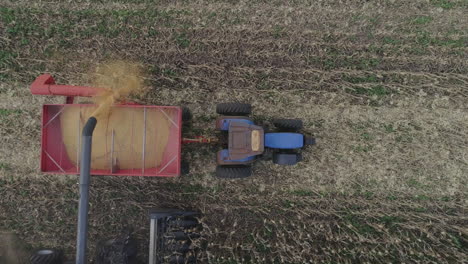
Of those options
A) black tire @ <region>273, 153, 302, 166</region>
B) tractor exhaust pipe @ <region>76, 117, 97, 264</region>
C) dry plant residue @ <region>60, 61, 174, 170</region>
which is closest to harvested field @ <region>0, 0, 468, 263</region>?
black tire @ <region>273, 153, 302, 166</region>

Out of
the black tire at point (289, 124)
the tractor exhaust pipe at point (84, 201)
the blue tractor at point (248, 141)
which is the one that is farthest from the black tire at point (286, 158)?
the tractor exhaust pipe at point (84, 201)

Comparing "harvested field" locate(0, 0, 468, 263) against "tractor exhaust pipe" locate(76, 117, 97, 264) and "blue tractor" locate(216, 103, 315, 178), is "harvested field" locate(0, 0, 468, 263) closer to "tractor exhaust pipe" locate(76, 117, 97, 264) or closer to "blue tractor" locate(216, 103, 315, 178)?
"blue tractor" locate(216, 103, 315, 178)

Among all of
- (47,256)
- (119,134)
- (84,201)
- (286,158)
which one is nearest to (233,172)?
(286,158)

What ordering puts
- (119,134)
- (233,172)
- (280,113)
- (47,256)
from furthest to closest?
(280,113) → (47,256) → (233,172) → (119,134)

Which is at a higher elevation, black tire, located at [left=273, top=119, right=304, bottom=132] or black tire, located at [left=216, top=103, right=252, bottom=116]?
black tire, located at [left=216, top=103, right=252, bottom=116]

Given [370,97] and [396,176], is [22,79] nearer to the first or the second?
[370,97]

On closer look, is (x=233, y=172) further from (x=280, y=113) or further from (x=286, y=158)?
(x=280, y=113)
